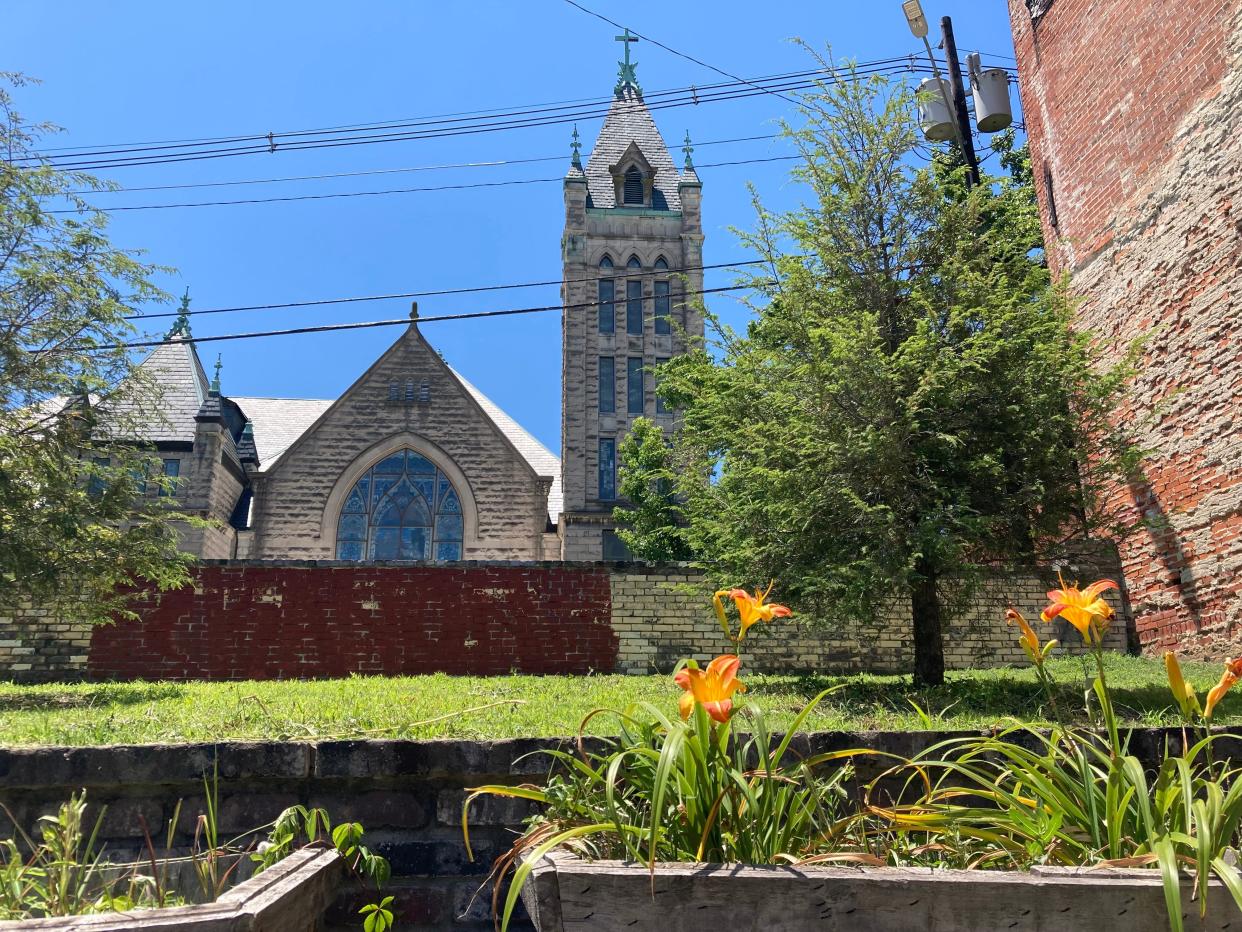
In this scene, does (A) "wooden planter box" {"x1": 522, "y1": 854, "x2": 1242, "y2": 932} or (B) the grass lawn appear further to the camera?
(B) the grass lawn

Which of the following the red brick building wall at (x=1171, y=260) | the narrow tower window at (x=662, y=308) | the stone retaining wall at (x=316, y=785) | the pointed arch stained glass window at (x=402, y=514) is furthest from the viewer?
the narrow tower window at (x=662, y=308)

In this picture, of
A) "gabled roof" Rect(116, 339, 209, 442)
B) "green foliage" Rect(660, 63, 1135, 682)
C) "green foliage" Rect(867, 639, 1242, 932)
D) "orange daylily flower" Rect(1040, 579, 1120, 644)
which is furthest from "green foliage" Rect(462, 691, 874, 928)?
"gabled roof" Rect(116, 339, 209, 442)

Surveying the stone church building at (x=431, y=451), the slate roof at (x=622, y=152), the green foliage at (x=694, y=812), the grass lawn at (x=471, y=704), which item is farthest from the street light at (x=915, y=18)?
the slate roof at (x=622, y=152)

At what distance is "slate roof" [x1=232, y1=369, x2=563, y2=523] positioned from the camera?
32062mm

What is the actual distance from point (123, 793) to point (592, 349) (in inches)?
1165

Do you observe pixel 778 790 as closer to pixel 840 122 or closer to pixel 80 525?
pixel 840 122

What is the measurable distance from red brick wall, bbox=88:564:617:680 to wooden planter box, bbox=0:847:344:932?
26.9 feet

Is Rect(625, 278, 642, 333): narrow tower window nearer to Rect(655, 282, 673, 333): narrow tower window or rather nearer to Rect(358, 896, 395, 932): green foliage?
Rect(655, 282, 673, 333): narrow tower window

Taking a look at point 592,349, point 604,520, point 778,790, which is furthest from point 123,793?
point 592,349

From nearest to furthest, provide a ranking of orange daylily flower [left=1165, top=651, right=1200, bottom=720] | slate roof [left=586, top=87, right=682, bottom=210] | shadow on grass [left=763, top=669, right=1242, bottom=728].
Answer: orange daylily flower [left=1165, top=651, right=1200, bottom=720], shadow on grass [left=763, top=669, right=1242, bottom=728], slate roof [left=586, top=87, right=682, bottom=210]

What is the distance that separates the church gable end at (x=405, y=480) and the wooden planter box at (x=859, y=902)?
23.0 metres

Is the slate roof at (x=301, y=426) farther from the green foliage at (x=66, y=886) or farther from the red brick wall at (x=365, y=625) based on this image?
the green foliage at (x=66, y=886)

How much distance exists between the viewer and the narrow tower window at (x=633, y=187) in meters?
36.2

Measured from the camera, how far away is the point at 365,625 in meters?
11.7
